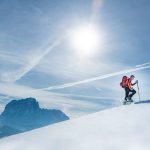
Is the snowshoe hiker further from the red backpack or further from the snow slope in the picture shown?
the snow slope

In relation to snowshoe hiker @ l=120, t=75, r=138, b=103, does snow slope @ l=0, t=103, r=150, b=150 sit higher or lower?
lower

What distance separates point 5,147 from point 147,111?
681 centimetres

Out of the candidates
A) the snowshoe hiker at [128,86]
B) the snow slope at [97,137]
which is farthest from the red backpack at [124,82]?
the snow slope at [97,137]

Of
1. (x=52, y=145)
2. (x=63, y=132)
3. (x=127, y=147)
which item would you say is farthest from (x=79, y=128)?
(x=127, y=147)

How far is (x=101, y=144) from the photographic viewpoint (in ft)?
29.5

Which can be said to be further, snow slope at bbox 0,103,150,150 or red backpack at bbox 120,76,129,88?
red backpack at bbox 120,76,129,88

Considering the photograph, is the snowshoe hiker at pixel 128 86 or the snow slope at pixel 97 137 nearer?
the snow slope at pixel 97 137

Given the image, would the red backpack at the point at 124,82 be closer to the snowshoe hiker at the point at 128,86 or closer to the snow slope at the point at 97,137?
the snowshoe hiker at the point at 128,86

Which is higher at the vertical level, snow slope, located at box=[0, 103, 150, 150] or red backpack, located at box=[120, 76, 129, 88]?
red backpack, located at box=[120, 76, 129, 88]

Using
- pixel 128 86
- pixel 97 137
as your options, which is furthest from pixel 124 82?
pixel 97 137

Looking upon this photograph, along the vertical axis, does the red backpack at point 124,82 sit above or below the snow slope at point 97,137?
above

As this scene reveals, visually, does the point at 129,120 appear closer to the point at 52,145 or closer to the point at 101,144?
the point at 101,144

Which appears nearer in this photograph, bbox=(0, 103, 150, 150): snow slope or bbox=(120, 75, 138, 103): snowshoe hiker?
bbox=(0, 103, 150, 150): snow slope

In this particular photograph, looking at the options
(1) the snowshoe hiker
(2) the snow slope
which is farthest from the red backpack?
(2) the snow slope
